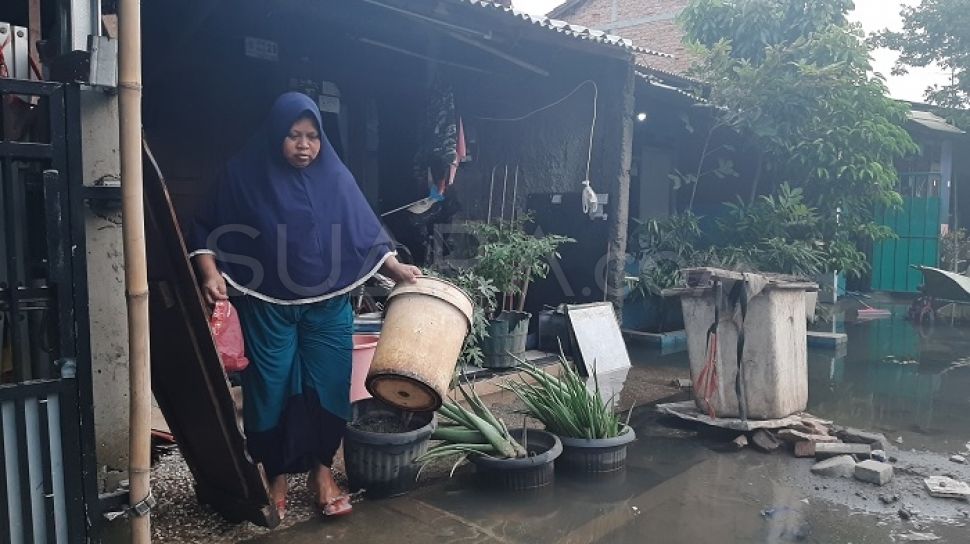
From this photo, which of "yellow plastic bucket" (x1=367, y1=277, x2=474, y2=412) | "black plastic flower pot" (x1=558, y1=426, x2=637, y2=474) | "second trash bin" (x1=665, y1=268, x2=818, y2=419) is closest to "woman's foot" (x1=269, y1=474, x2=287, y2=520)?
"yellow plastic bucket" (x1=367, y1=277, x2=474, y2=412)

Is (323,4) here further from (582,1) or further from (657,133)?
(582,1)

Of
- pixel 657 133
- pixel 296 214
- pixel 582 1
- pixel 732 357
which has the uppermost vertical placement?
pixel 582 1

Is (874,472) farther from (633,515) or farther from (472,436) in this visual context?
(472,436)

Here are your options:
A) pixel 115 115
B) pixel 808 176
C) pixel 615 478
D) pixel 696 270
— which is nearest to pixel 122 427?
pixel 115 115

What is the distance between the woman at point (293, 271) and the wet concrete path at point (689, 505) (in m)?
0.41

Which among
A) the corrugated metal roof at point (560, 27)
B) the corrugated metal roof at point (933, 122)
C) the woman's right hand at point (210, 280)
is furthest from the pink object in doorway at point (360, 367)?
the corrugated metal roof at point (933, 122)

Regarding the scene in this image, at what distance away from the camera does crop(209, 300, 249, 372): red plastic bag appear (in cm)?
314

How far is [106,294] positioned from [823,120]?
8546 millimetres

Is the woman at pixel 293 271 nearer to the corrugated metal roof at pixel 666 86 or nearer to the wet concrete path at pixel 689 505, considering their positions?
the wet concrete path at pixel 689 505

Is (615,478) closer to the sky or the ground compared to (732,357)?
closer to the ground

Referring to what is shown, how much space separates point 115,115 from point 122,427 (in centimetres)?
109

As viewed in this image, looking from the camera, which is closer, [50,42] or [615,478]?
[50,42]

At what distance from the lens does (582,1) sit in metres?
20.4

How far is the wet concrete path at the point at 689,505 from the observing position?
3.54 meters
